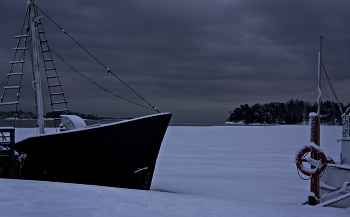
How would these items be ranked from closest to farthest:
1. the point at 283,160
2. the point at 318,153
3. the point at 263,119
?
the point at 318,153, the point at 283,160, the point at 263,119

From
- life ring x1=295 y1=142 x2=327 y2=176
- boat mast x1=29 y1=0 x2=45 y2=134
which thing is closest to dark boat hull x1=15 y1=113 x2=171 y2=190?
boat mast x1=29 y1=0 x2=45 y2=134

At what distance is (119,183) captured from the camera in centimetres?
786

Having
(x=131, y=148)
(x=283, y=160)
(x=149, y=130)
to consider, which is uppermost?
(x=149, y=130)

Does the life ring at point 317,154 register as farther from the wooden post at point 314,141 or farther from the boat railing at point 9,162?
the boat railing at point 9,162

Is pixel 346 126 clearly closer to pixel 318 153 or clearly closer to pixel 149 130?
pixel 318 153

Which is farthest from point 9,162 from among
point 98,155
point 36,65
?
point 36,65

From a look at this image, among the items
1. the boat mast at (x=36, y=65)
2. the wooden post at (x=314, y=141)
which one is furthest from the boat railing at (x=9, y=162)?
the wooden post at (x=314, y=141)

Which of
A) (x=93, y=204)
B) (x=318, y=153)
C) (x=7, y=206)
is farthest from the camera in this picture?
(x=318, y=153)

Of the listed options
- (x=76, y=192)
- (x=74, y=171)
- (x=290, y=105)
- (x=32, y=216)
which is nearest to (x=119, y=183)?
(x=74, y=171)

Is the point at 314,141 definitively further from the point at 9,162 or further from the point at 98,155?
the point at 9,162

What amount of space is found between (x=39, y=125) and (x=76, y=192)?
547 centimetres

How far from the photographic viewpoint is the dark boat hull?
7.76m

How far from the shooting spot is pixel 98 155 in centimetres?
776

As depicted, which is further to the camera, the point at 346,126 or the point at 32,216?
the point at 346,126
